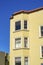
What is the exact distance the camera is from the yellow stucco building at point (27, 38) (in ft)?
124

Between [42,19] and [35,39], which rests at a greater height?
[42,19]

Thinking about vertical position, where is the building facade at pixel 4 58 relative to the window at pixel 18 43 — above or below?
below

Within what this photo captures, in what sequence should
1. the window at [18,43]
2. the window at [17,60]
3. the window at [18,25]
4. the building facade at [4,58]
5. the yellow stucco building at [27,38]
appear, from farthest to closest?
the building facade at [4,58] < the window at [18,25] < the window at [18,43] < the window at [17,60] < the yellow stucco building at [27,38]

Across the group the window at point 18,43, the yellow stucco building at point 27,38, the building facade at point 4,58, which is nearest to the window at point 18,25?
the yellow stucco building at point 27,38

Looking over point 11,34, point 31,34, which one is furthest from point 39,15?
point 11,34

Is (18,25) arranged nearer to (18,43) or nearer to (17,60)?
(18,43)

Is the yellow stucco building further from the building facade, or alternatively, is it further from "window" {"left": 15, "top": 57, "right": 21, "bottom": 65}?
the building facade

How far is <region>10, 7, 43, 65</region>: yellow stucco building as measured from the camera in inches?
1492

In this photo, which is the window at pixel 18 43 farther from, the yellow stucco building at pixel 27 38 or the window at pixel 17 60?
the window at pixel 17 60

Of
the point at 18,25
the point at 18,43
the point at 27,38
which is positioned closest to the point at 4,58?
the point at 18,43

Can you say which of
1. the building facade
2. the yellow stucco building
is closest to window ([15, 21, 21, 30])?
the yellow stucco building

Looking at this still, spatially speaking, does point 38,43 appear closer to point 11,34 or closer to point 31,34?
point 31,34

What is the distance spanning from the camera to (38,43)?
3791 cm

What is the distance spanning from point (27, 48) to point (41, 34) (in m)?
3.16
